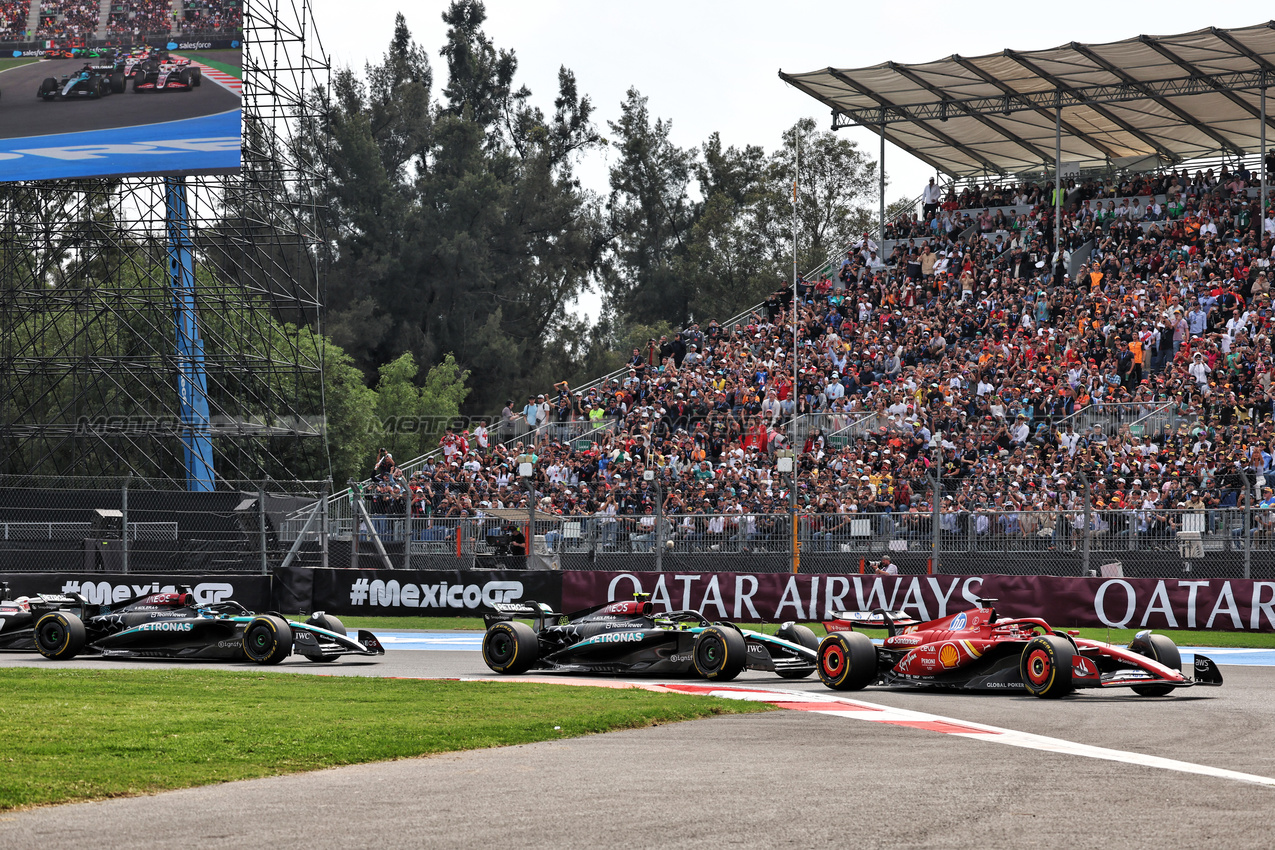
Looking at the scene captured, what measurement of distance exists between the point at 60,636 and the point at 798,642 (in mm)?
8895

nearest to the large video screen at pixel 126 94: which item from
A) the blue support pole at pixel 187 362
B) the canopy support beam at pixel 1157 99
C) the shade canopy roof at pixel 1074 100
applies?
the blue support pole at pixel 187 362

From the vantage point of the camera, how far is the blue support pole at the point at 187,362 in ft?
136

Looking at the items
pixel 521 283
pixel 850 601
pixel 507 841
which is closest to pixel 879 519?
pixel 850 601

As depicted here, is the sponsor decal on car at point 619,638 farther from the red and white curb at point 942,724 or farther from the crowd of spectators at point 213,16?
the crowd of spectators at point 213,16

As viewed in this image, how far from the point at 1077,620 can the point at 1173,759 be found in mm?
12765

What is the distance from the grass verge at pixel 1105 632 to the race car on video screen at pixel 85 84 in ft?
71.1

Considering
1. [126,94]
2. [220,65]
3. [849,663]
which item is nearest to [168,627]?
[849,663]

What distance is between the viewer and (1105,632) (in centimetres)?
2223

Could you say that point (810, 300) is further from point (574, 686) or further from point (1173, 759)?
point (1173, 759)

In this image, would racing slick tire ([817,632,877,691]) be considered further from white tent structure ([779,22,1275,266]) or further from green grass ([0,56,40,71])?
green grass ([0,56,40,71])

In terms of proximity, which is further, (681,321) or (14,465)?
(681,321)

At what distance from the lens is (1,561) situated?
81.9 ft

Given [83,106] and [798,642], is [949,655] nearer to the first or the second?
[798,642]

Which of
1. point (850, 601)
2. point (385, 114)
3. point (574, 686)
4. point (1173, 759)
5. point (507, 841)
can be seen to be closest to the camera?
point (507, 841)
